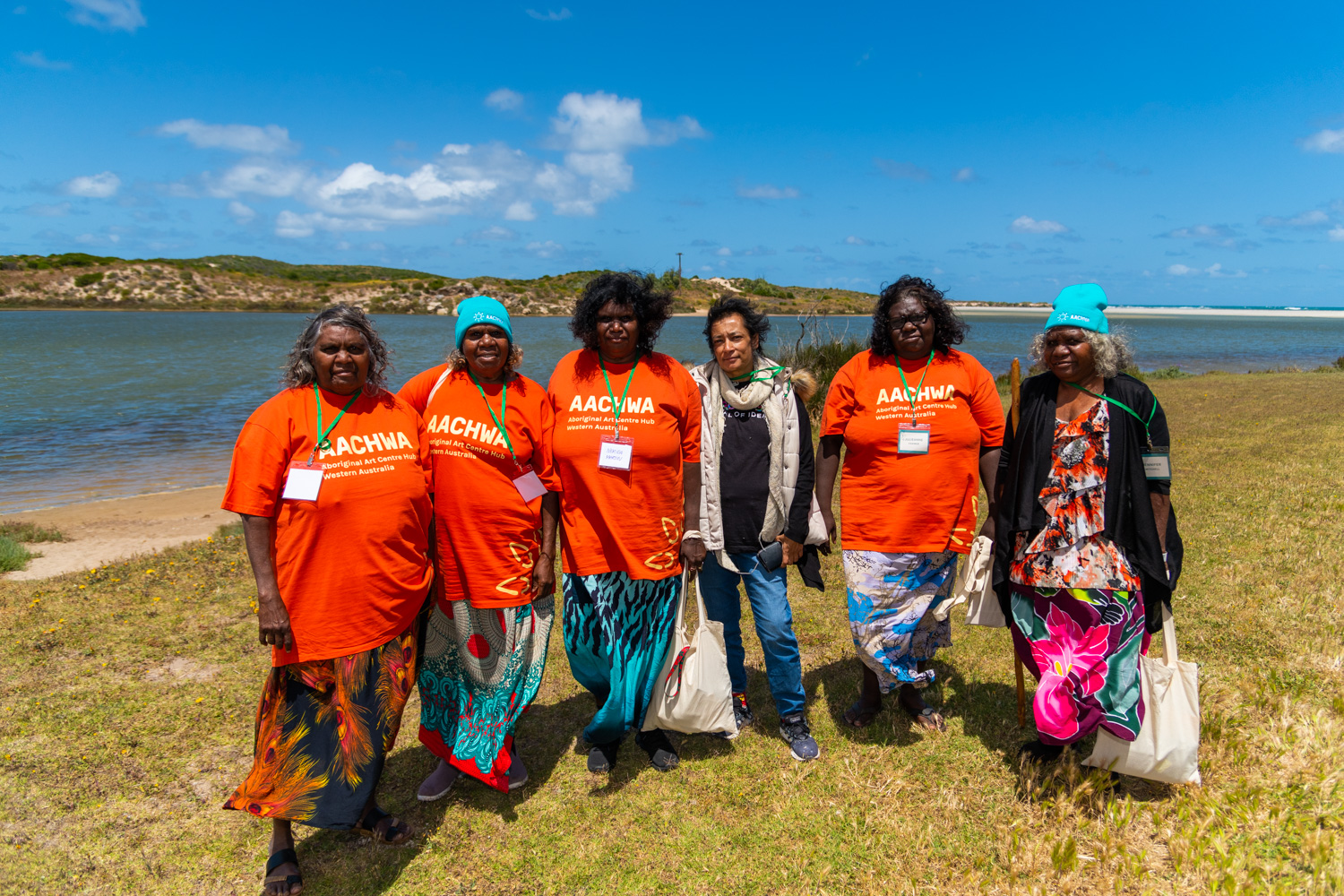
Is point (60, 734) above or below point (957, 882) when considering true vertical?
below

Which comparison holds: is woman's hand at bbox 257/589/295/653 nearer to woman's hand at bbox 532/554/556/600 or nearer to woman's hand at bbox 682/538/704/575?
woman's hand at bbox 532/554/556/600

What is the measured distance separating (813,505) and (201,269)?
342 feet

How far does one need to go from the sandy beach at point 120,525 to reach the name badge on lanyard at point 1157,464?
8.49 m

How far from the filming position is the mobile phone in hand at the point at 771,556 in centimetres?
340

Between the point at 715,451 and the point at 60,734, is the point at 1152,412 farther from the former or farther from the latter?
the point at 60,734

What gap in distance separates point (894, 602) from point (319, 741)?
8.72 ft

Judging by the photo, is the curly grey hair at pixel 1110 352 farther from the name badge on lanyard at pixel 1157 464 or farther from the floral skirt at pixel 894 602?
the floral skirt at pixel 894 602

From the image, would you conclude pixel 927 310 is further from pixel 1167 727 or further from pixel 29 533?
pixel 29 533

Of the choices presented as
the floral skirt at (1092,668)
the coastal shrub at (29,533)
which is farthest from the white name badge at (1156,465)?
the coastal shrub at (29,533)

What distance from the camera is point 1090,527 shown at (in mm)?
2986

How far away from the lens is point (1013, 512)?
3.20 m

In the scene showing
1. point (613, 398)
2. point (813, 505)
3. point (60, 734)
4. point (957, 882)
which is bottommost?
point (60, 734)

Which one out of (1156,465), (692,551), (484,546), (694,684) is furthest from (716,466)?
(1156,465)

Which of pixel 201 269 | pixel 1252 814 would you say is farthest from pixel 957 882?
pixel 201 269
